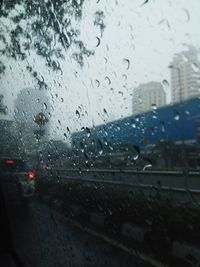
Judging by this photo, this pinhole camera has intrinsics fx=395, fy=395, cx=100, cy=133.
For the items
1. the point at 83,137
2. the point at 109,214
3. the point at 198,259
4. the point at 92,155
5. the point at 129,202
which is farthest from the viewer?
the point at 83,137

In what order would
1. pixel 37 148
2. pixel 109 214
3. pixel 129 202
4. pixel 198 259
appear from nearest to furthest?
pixel 198 259 < pixel 129 202 < pixel 109 214 < pixel 37 148

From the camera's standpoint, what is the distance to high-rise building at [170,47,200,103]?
Answer: 1.39m

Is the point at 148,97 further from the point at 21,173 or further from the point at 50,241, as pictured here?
the point at 21,173

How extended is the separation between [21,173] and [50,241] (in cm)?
93

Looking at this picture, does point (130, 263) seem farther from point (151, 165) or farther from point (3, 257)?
point (3, 257)

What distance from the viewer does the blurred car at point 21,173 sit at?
3293 mm

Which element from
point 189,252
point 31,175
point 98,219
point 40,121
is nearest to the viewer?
point 189,252

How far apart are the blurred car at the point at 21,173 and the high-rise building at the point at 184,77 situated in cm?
196

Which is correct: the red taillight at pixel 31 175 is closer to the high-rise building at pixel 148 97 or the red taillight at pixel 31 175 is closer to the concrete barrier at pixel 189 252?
the high-rise building at pixel 148 97

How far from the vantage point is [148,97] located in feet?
5.75

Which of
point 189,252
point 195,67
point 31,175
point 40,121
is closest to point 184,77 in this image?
point 195,67

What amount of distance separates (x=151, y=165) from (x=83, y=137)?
0.75 meters

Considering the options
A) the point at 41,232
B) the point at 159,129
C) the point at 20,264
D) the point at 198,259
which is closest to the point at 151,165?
the point at 159,129

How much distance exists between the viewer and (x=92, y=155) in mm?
2092
